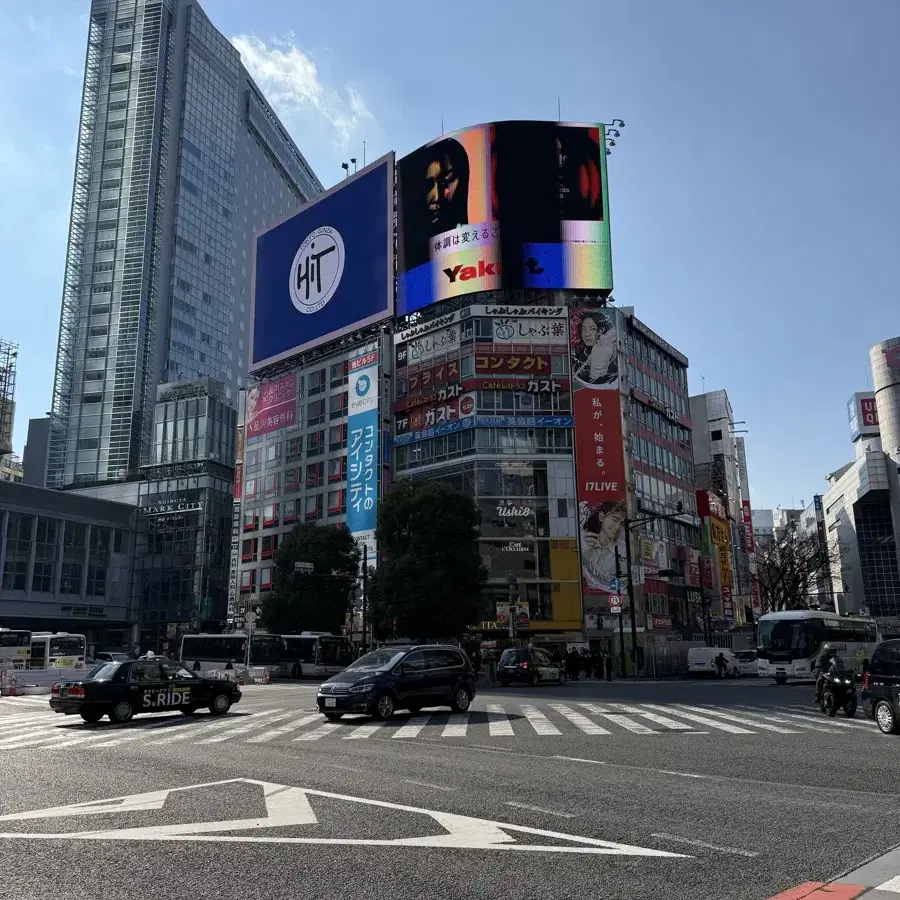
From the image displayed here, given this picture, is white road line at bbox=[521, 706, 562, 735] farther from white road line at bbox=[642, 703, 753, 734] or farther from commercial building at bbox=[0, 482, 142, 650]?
commercial building at bbox=[0, 482, 142, 650]

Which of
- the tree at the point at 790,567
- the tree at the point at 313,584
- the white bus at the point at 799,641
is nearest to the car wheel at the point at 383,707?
the white bus at the point at 799,641

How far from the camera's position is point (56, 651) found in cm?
4394

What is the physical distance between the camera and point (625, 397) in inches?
2768

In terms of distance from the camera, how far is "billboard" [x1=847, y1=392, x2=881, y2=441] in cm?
13112

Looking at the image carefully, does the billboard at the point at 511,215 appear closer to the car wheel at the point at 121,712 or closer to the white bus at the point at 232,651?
the white bus at the point at 232,651

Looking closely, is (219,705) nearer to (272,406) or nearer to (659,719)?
(659,719)

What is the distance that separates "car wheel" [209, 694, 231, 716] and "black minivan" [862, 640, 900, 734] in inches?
599

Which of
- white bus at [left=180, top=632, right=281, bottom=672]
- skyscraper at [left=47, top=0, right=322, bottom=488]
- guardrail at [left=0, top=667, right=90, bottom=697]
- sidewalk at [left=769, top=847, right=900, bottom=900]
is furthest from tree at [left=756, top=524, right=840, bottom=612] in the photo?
skyscraper at [left=47, top=0, right=322, bottom=488]

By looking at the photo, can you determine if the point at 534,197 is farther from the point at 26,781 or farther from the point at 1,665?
the point at 26,781

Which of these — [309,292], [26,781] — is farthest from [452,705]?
[309,292]

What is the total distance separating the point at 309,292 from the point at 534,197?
26074 mm

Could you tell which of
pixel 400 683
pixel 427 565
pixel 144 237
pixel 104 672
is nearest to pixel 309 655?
pixel 427 565

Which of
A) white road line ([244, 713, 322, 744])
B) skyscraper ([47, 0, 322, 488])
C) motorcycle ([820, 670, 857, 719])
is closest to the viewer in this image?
white road line ([244, 713, 322, 744])

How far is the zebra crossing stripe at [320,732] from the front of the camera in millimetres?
15688
